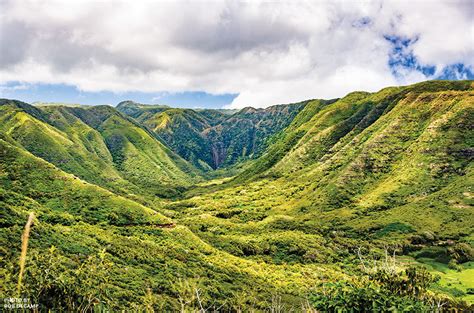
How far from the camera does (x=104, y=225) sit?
13288 cm

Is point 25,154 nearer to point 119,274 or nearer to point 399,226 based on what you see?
point 119,274

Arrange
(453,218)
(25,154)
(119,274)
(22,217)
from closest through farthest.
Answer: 1. (119,274)
2. (22,217)
3. (25,154)
4. (453,218)

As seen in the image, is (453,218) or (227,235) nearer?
(453,218)

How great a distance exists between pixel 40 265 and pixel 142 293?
2457 inches

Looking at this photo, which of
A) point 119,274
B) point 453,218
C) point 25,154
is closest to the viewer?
point 119,274

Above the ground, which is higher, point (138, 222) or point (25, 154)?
point (25, 154)

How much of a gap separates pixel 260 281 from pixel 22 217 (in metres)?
73.4

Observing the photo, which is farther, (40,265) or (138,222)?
(138,222)

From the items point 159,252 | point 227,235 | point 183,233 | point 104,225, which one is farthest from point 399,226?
point 104,225

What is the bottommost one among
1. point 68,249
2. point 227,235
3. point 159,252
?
point 227,235

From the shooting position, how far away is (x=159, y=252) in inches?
4587

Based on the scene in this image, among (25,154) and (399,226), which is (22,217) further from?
(399,226)

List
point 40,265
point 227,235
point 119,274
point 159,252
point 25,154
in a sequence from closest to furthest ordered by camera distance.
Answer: point 40,265 < point 119,274 < point 159,252 < point 25,154 < point 227,235

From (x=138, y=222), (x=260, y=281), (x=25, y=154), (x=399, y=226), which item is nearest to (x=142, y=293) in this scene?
(x=260, y=281)
